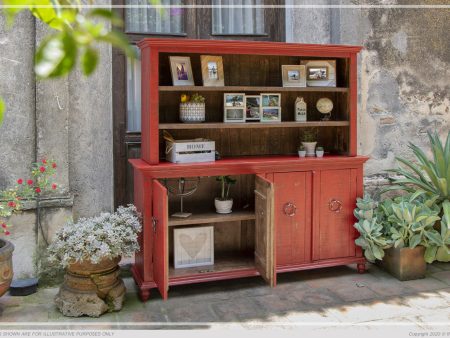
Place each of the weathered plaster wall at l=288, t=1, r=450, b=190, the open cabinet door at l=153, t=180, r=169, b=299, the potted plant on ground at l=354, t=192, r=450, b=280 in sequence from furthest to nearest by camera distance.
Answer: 1. the weathered plaster wall at l=288, t=1, r=450, b=190
2. the potted plant on ground at l=354, t=192, r=450, b=280
3. the open cabinet door at l=153, t=180, r=169, b=299

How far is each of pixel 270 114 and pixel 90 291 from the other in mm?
2101

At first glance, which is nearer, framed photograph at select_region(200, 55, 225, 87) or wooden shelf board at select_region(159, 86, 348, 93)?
wooden shelf board at select_region(159, 86, 348, 93)

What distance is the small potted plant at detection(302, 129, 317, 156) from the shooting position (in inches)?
187

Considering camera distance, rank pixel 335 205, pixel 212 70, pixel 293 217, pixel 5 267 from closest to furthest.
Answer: pixel 5 267 < pixel 212 70 < pixel 293 217 < pixel 335 205

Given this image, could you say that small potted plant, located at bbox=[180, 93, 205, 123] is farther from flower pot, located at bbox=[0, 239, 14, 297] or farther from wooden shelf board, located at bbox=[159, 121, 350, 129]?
flower pot, located at bbox=[0, 239, 14, 297]

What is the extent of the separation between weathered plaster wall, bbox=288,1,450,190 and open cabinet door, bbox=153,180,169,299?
7.55 ft

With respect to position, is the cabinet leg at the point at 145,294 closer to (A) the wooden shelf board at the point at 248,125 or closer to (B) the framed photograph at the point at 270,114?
(A) the wooden shelf board at the point at 248,125

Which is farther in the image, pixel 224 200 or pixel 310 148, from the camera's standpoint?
pixel 310 148

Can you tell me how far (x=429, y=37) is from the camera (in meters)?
5.47

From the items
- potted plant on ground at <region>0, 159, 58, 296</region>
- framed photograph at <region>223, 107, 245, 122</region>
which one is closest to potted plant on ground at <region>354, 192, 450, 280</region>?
framed photograph at <region>223, 107, 245, 122</region>

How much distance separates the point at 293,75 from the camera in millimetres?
4688

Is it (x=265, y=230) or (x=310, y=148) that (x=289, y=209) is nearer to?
(x=265, y=230)

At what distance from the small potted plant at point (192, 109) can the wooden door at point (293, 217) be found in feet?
2.66

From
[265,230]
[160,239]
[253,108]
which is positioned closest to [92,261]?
[160,239]
